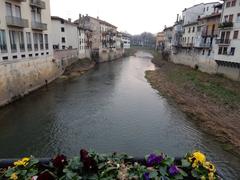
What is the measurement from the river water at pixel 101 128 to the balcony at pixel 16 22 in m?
8.45

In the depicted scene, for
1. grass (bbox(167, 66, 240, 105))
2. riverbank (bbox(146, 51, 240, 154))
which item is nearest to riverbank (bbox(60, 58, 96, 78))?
riverbank (bbox(146, 51, 240, 154))

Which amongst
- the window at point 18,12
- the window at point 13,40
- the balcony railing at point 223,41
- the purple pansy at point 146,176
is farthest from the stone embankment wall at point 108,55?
the purple pansy at point 146,176

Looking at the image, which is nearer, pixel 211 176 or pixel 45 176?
pixel 45 176

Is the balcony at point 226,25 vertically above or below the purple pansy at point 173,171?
above

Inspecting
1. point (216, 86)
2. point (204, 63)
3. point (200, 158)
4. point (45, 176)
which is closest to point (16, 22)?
point (45, 176)

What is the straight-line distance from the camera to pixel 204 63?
35.1 metres

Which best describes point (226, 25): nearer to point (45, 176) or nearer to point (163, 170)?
point (163, 170)

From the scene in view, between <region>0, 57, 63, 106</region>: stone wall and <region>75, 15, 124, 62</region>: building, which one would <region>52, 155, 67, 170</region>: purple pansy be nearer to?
<region>0, 57, 63, 106</region>: stone wall

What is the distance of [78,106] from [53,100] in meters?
3.98

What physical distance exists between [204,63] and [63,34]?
31.4m

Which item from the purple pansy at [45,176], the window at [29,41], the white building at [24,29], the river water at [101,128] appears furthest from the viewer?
the window at [29,41]

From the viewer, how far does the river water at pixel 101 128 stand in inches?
494

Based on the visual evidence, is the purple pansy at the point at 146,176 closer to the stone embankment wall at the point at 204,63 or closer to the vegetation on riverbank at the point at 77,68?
the stone embankment wall at the point at 204,63

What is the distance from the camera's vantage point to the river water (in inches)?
494
